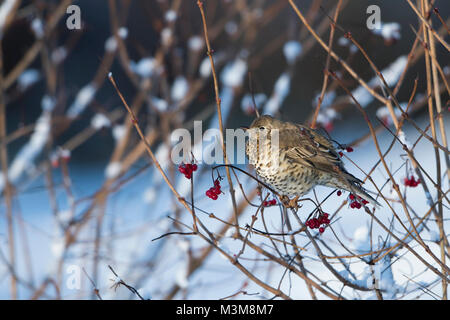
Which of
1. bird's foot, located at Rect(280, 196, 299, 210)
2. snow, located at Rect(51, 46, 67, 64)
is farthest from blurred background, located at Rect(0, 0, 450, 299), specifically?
bird's foot, located at Rect(280, 196, 299, 210)

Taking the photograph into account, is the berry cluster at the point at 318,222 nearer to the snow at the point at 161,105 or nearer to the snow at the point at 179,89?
the snow at the point at 161,105

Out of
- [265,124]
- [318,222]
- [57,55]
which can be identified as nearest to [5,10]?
[57,55]

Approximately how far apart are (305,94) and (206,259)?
2125 mm

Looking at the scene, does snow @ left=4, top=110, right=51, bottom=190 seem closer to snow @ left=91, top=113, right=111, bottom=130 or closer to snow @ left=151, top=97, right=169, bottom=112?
snow @ left=91, top=113, right=111, bottom=130

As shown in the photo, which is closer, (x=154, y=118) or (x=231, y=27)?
(x=154, y=118)

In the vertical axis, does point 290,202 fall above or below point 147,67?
below

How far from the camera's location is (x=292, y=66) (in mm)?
2594

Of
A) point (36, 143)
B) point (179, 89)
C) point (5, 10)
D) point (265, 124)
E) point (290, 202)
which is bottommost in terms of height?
point (290, 202)

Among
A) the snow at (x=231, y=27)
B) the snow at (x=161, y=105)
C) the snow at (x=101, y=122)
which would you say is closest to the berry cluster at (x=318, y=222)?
the snow at (x=161, y=105)

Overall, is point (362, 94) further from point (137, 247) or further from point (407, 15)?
point (137, 247)

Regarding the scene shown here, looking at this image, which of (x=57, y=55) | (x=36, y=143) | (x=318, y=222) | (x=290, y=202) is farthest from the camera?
(x=36, y=143)

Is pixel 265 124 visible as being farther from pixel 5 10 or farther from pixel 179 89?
pixel 5 10

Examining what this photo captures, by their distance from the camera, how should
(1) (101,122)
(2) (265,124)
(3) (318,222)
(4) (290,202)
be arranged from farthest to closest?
(1) (101,122) → (2) (265,124) → (4) (290,202) → (3) (318,222)

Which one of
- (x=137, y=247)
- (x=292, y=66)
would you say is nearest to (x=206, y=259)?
(x=137, y=247)
